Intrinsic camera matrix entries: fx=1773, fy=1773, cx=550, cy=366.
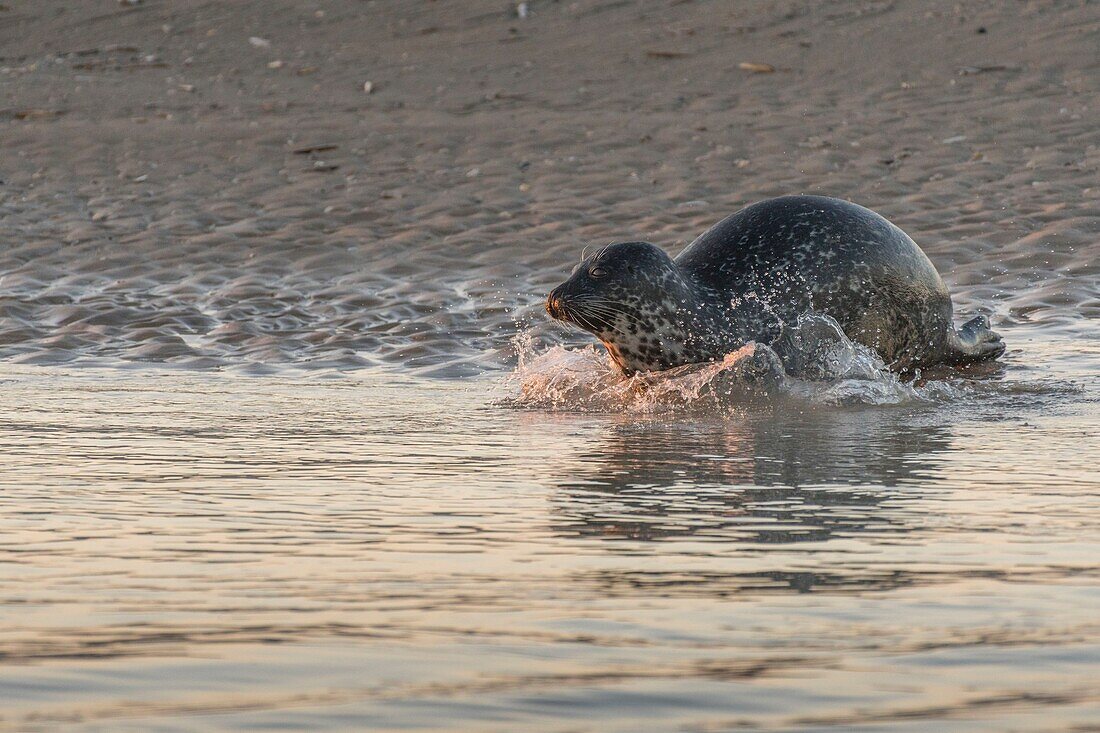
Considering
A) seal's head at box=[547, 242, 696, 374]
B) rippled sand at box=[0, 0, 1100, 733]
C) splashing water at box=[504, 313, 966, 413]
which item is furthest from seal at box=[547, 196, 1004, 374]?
rippled sand at box=[0, 0, 1100, 733]

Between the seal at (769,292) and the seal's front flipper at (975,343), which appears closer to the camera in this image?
the seal at (769,292)

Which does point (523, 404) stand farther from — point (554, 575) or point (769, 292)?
point (554, 575)

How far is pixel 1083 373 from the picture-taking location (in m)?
7.57

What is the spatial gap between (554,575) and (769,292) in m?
3.93

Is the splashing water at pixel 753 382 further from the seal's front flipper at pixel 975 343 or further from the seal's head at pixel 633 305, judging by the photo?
the seal's front flipper at pixel 975 343

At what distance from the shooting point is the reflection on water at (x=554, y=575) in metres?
2.62

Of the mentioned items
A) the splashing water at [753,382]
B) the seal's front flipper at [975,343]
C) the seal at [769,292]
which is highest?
the seal at [769,292]

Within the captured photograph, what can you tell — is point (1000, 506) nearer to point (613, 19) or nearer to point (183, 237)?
point (183, 237)

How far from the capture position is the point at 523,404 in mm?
6977

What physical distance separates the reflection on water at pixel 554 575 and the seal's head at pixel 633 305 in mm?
772

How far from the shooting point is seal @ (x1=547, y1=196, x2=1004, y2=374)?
700cm

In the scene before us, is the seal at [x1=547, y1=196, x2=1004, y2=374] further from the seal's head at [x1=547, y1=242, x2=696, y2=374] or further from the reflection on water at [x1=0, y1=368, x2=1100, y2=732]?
the reflection on water at [x1=0, y1=368, x2=1100, y2=732]

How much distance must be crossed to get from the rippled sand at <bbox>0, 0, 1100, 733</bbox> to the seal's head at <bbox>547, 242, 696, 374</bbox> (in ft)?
0.82

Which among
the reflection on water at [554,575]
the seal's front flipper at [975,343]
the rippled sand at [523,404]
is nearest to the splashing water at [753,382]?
the rippled sand at [523,404]
